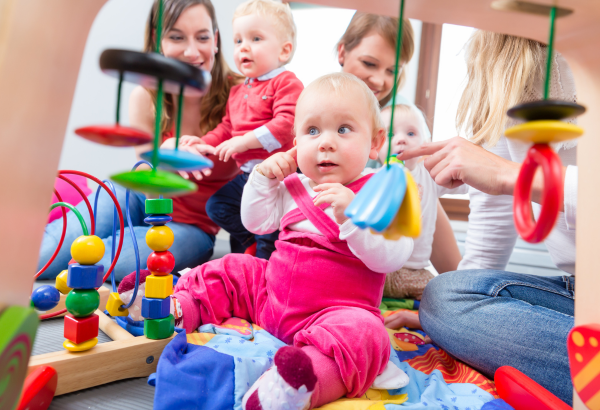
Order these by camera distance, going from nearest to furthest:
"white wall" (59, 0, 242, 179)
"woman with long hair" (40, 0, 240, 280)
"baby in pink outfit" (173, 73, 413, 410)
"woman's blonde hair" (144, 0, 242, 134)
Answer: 1. "baby in pink outfit" (173, 73, 413, 410)
2. "woman with long hair" (40, 0, 240, 280)
3. "woman's blonde hair" (144, 0, 242, 134)
4. "white wall" (59, 0, 242, 179)

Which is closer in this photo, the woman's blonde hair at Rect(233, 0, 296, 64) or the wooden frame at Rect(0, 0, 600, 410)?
the wooden frame at Rect(0, 0, 600, 410)

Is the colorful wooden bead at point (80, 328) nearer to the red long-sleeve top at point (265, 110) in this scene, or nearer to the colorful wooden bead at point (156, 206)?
the colorful wooden bead at point (156, 206)

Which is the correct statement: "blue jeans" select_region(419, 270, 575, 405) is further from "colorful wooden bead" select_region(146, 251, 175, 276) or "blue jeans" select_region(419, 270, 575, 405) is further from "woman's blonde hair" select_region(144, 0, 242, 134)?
"woman's blonde hair" select_region(144, 0, 242, 134)

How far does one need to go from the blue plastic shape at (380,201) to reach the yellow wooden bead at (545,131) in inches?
3.3

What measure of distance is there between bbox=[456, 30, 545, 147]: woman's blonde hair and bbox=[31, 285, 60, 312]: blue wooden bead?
82 cm

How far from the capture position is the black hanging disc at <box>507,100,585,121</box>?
10.4 inches

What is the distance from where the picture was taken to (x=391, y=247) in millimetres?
685

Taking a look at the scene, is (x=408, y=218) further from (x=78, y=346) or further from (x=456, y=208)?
(x=456, y=208)

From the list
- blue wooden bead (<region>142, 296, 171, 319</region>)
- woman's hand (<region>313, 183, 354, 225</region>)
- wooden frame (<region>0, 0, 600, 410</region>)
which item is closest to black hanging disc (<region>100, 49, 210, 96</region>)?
wooden frame (<region>0, 0, 600, 410</region>)

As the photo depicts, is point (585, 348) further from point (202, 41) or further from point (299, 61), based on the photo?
point (299, 61)

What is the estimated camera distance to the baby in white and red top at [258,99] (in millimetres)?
1191

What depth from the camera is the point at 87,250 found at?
62 centimetres

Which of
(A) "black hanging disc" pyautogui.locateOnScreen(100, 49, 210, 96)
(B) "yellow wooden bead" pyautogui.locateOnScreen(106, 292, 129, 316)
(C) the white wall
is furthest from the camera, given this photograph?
(C) the white wall

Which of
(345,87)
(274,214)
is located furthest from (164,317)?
(345,87)
